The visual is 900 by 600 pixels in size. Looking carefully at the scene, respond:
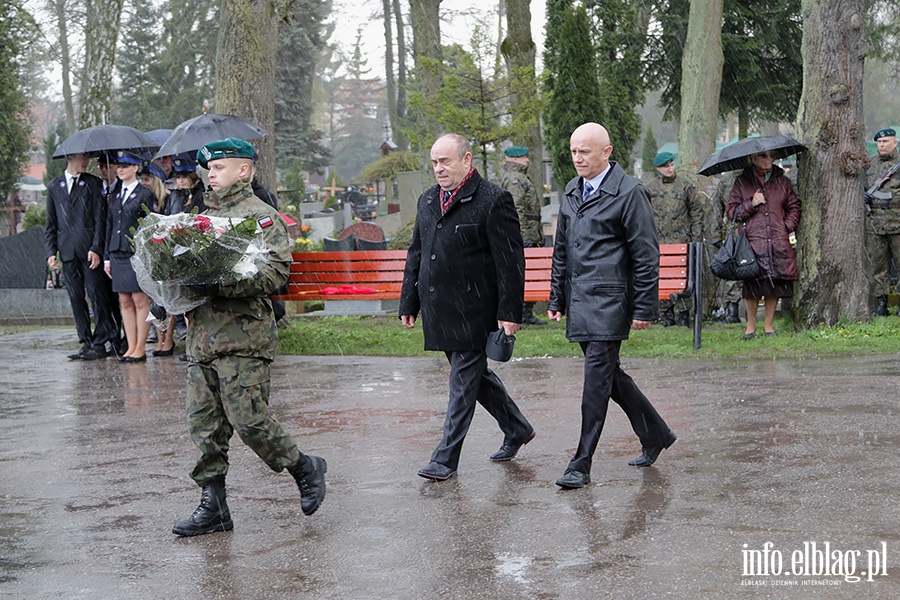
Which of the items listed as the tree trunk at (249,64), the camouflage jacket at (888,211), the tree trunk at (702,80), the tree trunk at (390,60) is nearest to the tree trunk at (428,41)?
the tree trunk at (702,80)

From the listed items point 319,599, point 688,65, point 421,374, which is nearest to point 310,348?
point 421,374

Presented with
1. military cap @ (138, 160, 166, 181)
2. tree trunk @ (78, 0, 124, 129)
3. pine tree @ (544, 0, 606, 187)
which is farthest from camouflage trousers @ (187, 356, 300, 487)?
pine tree @ (544, 0, 606, 187)

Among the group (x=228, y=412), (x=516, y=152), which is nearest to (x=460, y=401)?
(x=228, y=412)

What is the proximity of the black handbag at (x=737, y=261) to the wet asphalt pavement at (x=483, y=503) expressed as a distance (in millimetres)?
2258

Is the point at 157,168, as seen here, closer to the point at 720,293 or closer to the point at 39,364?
the point at 39,364

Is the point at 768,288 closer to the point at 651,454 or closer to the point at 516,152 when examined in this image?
the point at 516,152

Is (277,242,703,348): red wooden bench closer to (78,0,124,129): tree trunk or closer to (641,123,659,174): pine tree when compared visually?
(78,0,124,129): tree trunk

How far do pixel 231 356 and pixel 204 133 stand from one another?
6607 millimetres

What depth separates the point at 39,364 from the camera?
42.6 ft

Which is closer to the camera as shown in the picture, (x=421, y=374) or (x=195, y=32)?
(x=421, y=374)

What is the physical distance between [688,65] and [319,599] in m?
20.0

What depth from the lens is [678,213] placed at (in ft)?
46.5

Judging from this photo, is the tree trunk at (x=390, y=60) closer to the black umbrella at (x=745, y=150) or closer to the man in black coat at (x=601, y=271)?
the black umbrella at (x=745, y=150)

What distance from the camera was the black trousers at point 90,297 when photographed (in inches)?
513
